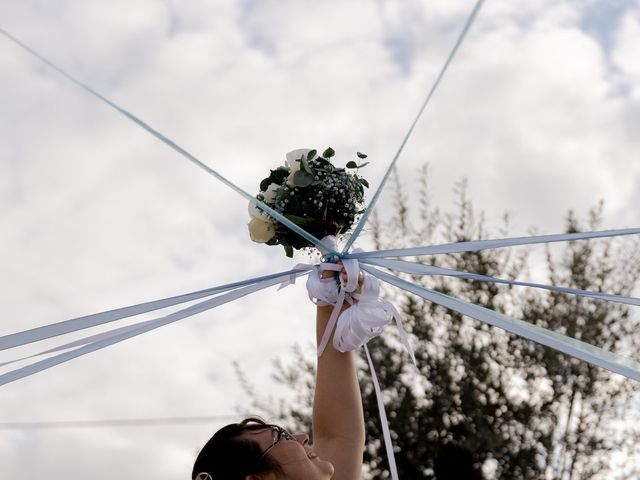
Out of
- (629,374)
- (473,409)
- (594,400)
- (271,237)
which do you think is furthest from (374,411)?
(629,374)

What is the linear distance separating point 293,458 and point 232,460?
17 centimetres

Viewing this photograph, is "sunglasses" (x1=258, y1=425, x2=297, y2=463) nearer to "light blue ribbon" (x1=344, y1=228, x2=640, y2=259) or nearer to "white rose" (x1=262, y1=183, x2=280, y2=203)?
"light blue ribbon" (x1=344, y1=228, x2=640, y2=259)

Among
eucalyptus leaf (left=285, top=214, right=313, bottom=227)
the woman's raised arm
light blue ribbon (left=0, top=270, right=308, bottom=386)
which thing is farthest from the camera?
eucalyptus leaf (left=285, top=214, right=313, bottom=227)

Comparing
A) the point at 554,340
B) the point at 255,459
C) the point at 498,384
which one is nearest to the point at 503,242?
the point at 554,340

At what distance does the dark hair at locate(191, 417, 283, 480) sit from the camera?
280 cm

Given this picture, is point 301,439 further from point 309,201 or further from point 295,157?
point 295,157

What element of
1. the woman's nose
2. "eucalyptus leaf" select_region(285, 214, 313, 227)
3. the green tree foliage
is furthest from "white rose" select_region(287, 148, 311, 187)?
the green tree foliage

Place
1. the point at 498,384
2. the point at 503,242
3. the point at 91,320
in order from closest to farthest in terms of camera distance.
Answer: the point at 91,320 < the point at 503,242 < the point at 498,384

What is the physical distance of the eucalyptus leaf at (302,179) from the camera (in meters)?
3.27

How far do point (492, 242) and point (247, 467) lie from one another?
0.94m

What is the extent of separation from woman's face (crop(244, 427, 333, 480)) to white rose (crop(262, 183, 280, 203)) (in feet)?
2.65

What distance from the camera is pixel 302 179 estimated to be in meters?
3.28

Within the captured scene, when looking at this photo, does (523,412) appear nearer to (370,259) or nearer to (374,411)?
(374,411)

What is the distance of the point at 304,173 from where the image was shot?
10.8 ft
